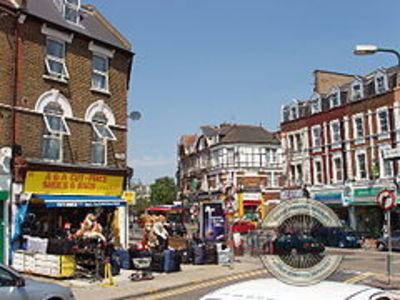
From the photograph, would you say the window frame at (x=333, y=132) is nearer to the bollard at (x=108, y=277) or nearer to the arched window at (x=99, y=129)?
the arched window at (x=99, y=129)

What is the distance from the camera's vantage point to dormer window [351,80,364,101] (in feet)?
119

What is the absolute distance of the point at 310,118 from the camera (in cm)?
4103

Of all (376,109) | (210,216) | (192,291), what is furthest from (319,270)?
(376,109)

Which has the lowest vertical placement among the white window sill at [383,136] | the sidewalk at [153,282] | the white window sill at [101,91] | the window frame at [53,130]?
the sidewalk at [153,282]

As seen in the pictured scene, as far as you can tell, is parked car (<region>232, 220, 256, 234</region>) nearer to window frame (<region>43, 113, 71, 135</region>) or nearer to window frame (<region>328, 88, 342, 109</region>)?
window frame (<region>328, 88, 342, 109</region>)

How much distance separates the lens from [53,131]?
18734 millimetres

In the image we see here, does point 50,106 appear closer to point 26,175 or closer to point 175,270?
point 26,175

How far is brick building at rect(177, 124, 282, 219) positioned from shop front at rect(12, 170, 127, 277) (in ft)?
115

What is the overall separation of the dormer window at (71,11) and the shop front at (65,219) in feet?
22.0

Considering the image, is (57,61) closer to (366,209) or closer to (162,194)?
(366,209)

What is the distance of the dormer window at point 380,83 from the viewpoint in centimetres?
3397

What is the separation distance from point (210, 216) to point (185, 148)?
54.9 m

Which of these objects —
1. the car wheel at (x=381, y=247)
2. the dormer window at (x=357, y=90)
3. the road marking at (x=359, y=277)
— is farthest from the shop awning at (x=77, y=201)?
the dormer window at (x=357, y=90)

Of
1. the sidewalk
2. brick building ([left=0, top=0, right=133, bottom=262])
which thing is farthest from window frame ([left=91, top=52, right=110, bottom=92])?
the sidewalk
